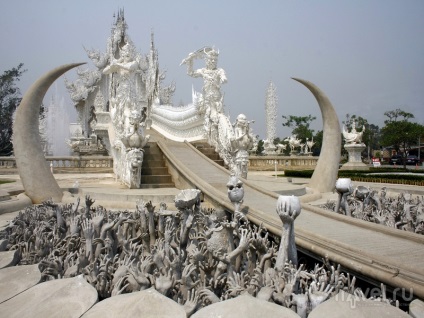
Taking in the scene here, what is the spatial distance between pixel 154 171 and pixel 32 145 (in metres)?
2.86

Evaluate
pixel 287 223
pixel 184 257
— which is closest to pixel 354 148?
pixel 184 257

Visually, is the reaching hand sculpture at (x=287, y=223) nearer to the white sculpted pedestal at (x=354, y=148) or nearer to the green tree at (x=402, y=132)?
the white sculpted pedestal at (x=354, y=148)

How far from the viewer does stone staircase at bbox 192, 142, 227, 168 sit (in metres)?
11.3

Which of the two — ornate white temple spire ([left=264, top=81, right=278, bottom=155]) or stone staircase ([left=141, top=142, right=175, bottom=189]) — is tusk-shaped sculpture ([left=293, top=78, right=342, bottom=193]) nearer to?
stone staircase ([left=141, top=142, right=175, bottom=189])

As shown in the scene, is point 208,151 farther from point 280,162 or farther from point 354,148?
point 354,148

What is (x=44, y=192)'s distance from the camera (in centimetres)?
860

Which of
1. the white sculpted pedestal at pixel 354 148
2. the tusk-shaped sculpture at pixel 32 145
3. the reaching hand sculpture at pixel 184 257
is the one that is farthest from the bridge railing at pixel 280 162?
the reaching hand sculpture at pixel 184 257

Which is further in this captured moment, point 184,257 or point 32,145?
point 32,145

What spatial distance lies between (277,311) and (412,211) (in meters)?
4.74

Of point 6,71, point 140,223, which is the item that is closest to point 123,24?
point 6,71

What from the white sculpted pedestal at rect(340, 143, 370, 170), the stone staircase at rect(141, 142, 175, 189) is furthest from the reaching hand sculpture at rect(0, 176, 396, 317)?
the white sculpted pedestal at rect(340, 143, 370, 170)

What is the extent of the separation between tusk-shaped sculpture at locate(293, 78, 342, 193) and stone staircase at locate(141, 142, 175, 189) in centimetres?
369

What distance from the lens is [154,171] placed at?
9836mm

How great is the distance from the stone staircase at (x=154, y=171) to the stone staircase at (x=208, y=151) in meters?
1.62
